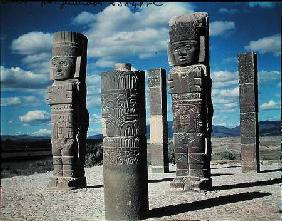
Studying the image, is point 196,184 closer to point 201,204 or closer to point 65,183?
point 201,204

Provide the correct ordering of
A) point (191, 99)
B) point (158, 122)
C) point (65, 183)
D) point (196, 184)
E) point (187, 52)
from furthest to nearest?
point (158, 122)
point (65, 183)
point (187, 52)
point (191, 99)
point (196, 184)

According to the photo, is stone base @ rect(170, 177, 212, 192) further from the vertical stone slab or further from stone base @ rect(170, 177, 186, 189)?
the vertical stone slab

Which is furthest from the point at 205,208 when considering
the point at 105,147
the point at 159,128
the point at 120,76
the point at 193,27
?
the point at 159,128

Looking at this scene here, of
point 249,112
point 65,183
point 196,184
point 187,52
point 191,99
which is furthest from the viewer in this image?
point 249,112

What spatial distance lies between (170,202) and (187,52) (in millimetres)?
4586

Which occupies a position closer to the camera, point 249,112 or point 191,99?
point 191,99

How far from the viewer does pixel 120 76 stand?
839cm

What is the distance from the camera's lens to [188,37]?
11.6 metres

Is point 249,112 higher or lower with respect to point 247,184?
higher

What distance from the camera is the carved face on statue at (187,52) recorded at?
11.6m

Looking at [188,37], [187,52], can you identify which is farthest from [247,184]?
[188,37]

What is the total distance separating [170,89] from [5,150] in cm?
841

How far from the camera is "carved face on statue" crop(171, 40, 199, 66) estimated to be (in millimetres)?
11570

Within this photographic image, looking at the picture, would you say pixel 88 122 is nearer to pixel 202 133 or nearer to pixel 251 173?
pixel 202 133
